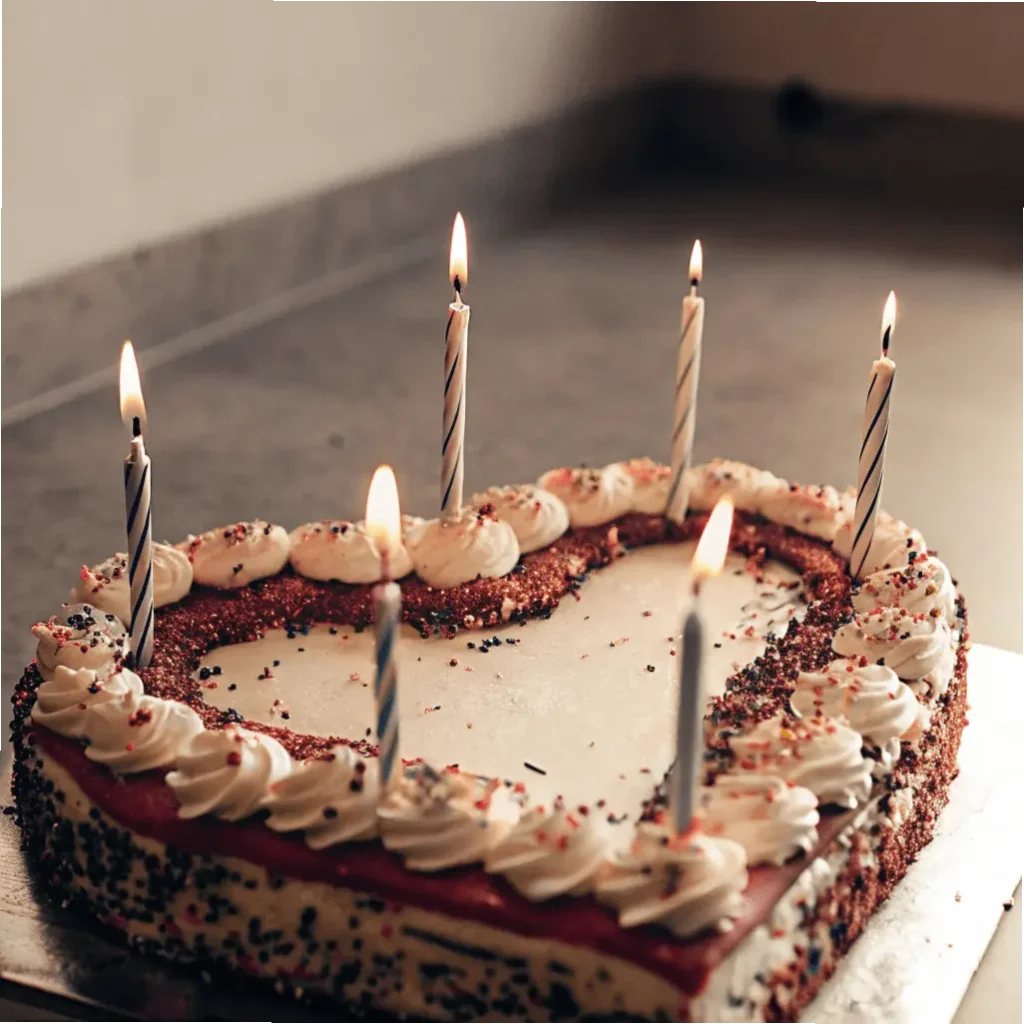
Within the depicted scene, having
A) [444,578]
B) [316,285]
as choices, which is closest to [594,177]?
[316,285]

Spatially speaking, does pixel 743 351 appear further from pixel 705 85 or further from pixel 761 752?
pixel 761 752

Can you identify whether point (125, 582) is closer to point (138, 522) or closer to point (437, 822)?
point (138, 522)

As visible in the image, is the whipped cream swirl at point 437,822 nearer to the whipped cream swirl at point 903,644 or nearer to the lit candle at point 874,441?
the whipped cream swirl at point 903,644

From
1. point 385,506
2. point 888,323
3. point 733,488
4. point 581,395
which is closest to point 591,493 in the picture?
point 733,488

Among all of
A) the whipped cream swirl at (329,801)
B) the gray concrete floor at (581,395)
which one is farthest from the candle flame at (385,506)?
the gray concrete floor at (581,395)

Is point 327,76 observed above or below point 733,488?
above

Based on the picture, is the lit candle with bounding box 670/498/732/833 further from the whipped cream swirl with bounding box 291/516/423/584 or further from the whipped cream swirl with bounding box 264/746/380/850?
the whipped cream swirl with bounding box 291/516/423/584
